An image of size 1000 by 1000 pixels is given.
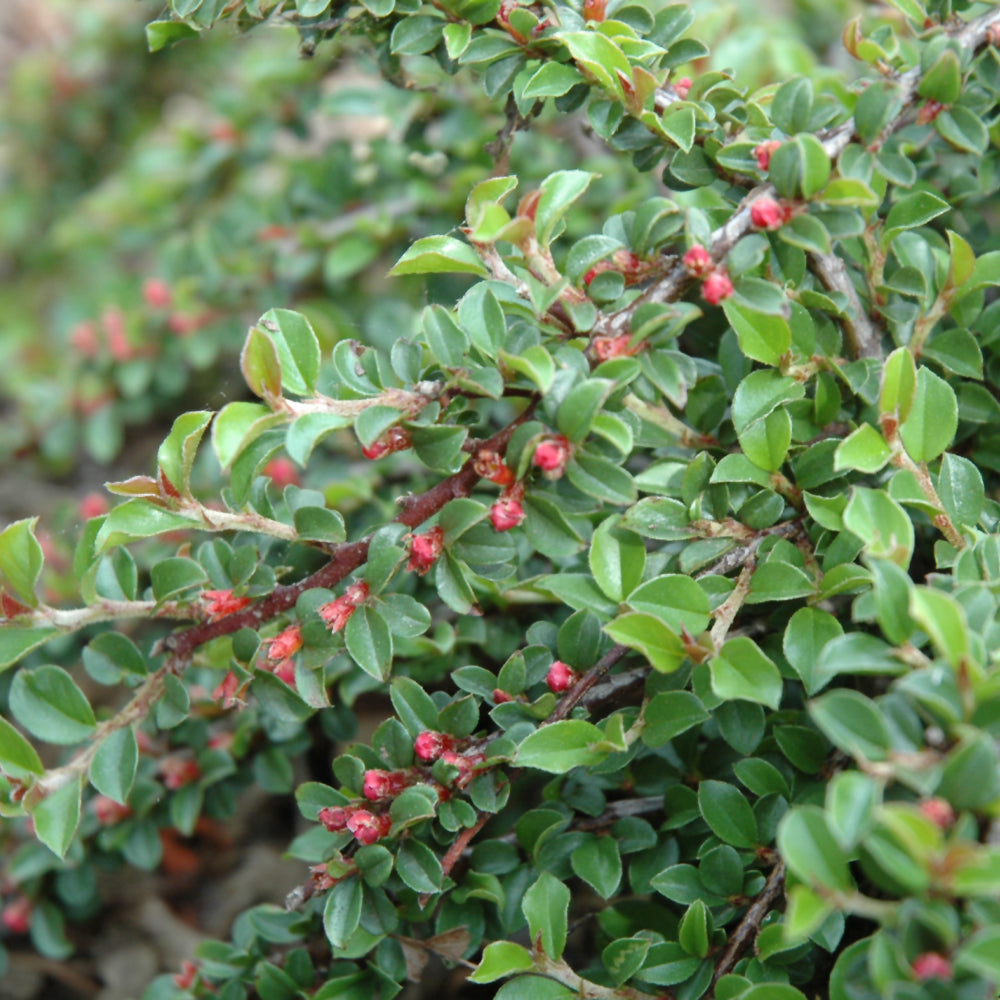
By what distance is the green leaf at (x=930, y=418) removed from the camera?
3.49 ft

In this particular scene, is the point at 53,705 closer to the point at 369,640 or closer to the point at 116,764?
the point at 116,764

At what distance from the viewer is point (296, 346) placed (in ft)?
3.36

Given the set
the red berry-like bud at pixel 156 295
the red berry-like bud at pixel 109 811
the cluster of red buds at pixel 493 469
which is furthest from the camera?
the red berry-like bud at pixel 156 295

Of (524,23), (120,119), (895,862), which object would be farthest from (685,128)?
(120,119)

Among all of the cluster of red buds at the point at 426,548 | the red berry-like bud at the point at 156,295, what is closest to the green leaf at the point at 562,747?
the cluster of red buds at the point at 426,548

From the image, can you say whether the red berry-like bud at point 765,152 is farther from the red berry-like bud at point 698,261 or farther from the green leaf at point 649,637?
the green leaf at point 649,637

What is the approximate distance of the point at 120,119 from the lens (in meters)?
3.33

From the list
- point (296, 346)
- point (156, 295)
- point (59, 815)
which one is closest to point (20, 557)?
point (59, 815)

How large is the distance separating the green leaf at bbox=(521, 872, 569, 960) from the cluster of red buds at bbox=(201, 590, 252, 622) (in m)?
0.47

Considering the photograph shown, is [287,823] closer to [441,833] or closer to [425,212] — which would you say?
[441,833]

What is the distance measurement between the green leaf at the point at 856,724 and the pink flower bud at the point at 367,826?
20.8 inches

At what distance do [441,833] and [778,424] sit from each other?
0.63 metres

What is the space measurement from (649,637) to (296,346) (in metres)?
0.49

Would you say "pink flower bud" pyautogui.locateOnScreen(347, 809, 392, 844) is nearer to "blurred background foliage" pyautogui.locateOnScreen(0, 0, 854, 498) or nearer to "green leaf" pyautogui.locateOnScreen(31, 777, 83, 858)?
"green leaf" pyautogui.locateOnScreen(31, 777, 83, 858)
